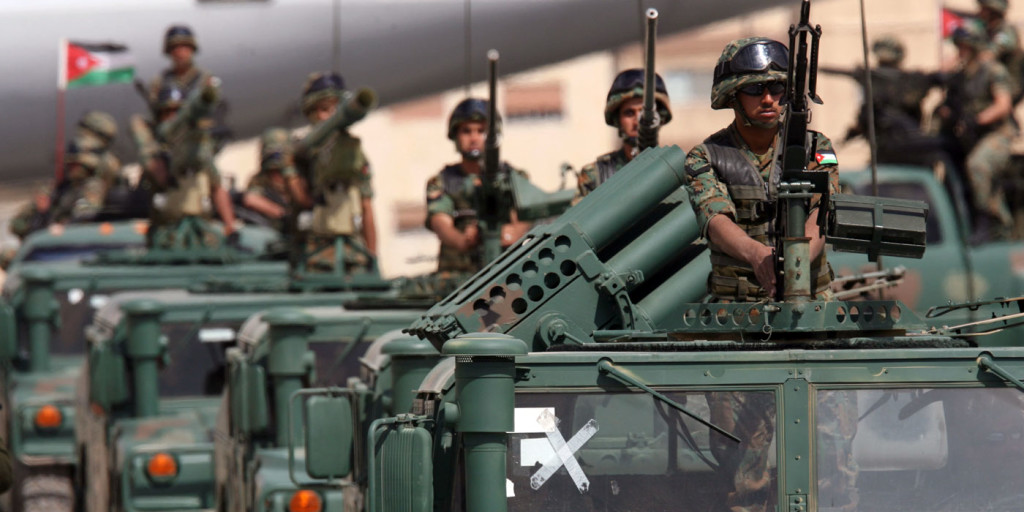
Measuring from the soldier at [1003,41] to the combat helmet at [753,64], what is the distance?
10264mm

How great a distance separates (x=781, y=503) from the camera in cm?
541

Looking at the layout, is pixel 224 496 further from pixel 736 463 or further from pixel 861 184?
pixel 861 184

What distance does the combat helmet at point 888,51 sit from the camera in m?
17.0

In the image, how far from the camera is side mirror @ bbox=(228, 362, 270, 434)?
30.7 feet

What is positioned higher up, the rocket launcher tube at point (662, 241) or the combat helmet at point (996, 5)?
the combat helmet at point (996, 5)

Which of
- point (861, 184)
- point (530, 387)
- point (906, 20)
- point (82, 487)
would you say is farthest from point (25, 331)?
point (906, 20)

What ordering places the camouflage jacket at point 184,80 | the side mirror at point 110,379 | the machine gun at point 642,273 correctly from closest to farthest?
1. the machine gun at point 642,273
2. the side mirror at point 110,379
3. the camouflage jacket at point 184,80

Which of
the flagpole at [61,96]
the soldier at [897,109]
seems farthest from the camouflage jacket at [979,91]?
the flagpole at [61,96]

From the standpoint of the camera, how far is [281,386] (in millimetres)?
9398

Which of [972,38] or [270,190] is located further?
[270,190]

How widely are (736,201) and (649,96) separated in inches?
40.5

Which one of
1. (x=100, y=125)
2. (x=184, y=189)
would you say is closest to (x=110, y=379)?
(x=184, y=189)

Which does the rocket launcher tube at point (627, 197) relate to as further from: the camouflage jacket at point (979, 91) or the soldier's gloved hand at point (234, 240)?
the camouflage jacket at point (979, 91)

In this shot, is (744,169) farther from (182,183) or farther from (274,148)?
(274,148)
